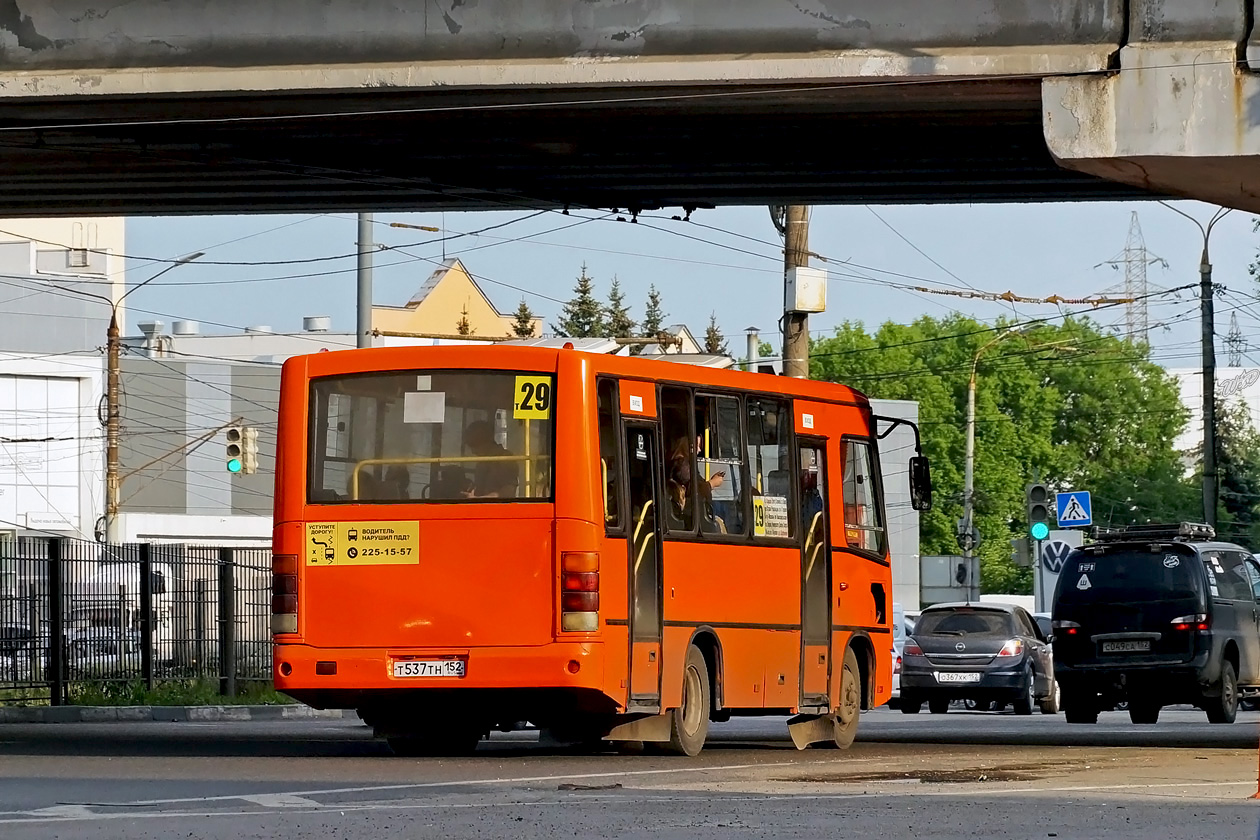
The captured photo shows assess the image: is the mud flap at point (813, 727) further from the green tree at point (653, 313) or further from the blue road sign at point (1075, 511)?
the green tree at point (653, 313)

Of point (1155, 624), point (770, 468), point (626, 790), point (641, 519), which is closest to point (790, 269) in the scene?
point (1155, 624)

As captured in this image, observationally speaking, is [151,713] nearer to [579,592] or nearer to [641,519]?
[641,519]

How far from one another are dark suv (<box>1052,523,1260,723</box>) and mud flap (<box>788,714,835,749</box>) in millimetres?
6710

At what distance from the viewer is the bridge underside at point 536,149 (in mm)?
16797

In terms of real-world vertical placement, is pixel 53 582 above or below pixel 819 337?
below

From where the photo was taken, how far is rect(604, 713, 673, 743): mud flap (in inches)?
653

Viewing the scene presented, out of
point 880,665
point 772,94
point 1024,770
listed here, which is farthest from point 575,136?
point 1024,770

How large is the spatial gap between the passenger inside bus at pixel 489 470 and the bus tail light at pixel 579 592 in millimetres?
634

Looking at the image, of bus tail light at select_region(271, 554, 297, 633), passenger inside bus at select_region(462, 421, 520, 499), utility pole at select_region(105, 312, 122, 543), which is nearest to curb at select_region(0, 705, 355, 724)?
bus tail light at select_region(271, 554, 297, 633)

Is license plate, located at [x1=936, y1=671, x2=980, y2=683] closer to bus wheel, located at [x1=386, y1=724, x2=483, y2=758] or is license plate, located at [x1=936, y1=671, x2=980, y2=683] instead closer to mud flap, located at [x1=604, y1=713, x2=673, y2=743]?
bus wheel, located at [x1=386, y1=724, x2=483, y2=758]

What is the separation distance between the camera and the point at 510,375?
52.6ft

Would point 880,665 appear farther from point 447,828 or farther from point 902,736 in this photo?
point 447,828

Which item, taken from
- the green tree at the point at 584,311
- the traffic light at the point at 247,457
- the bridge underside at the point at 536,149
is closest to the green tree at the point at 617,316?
the green tree at the point at 584,311

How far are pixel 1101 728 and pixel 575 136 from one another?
8924 millimetres
